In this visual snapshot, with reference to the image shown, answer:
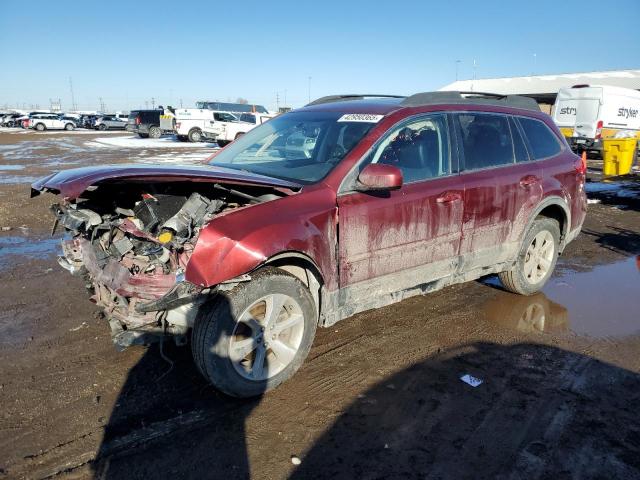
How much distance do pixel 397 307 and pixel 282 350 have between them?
1822 mm

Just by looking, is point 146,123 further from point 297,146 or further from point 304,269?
point 304,269

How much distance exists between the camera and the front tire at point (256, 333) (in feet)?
9.57

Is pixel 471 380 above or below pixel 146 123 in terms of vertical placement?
below

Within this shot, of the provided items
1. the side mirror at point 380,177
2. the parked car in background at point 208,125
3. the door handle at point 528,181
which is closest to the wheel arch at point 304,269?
the side mirror at point 380,177

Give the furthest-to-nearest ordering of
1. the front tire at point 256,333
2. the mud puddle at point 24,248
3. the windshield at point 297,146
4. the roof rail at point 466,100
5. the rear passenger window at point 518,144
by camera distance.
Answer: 1. the mud puddle at point 24,248
2. the rear passenger window at point 518,144
3. the roof rail at point 466,100
4. the windshield at point 297,146
5. the front tire at point 256,333

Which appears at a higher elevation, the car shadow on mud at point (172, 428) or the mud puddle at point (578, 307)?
the car shadow on mud at point (172, 428)

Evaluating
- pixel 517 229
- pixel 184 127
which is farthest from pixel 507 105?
pixel 184 127

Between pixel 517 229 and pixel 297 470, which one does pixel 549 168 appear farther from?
pixel 297 470

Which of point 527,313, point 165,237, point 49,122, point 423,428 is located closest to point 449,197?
point 527,313

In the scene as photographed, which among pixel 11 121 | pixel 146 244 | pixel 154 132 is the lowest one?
pixel 154 132

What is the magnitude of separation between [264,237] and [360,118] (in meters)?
1.53

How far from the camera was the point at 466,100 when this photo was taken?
4414mm

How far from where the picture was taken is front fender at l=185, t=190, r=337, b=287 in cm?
279

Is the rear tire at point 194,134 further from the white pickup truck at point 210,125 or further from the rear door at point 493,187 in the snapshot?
the rear door at point 493,187
